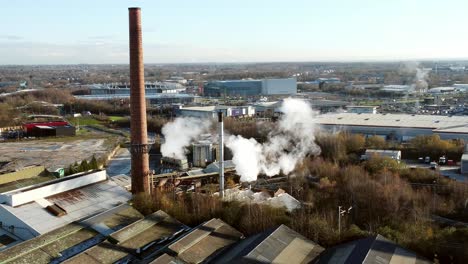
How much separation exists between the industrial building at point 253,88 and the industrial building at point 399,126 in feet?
119

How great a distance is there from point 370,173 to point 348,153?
5.28 metres

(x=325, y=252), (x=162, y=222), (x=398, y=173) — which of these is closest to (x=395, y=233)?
(x=325, y=252)

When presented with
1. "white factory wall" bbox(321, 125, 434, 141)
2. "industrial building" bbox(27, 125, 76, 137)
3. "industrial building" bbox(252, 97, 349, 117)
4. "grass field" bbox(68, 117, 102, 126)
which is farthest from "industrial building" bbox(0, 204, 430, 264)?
"grass field" bbox(68, 117, 102, 126)

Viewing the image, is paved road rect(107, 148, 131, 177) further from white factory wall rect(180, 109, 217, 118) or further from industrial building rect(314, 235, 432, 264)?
industrial building rect(314, 235, 432, 264)

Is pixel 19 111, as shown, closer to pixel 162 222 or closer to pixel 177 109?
pixel 177 109

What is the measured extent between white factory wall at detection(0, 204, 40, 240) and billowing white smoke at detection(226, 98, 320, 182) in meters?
9.62

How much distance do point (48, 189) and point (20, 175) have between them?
495cm

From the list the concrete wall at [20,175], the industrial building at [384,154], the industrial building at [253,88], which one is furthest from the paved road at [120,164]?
the industrial building at [253,88]

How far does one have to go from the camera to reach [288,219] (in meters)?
14.2

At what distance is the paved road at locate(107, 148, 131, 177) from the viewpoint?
25.5m

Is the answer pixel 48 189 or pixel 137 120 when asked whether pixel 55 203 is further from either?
pixel 137 120

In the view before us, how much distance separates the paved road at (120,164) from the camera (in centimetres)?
2550

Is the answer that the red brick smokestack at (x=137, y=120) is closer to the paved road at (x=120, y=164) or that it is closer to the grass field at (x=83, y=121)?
the paved road at (x=120, y=164)

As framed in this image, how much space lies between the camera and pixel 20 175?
64.1 ft
